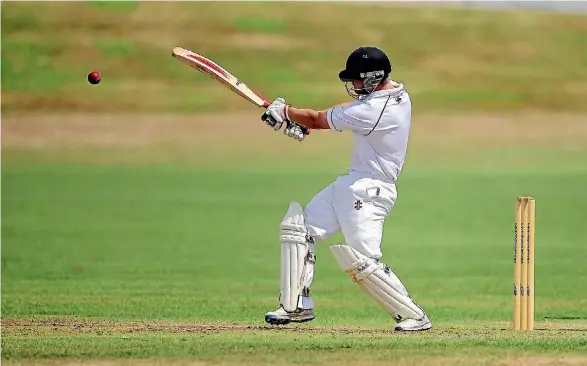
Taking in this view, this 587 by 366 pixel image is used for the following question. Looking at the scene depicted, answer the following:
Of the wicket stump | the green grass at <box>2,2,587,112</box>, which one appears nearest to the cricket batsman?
the wicket stump

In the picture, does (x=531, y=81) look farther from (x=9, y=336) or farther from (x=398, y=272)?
(x=9, y=336)

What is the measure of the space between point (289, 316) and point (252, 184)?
504 inches

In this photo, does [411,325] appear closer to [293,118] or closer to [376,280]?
[376,280]

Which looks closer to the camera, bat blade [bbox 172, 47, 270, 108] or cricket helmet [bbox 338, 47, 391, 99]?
cricket helmet [bbox 338, 47, 391, 99]

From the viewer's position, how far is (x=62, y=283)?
434 inches

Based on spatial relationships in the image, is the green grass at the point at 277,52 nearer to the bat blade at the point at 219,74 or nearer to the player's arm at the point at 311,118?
the bat blade at the point at 219,74

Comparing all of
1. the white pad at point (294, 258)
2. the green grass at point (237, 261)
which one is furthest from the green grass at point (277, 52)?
the white pad at point (294, 258)

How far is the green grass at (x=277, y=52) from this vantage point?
100 ft

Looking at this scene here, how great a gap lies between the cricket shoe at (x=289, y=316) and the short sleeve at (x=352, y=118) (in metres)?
0.94

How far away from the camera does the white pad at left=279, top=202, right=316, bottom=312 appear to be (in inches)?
282

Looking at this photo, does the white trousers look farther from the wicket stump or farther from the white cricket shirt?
the wicket stump

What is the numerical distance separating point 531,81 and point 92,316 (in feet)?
81.1

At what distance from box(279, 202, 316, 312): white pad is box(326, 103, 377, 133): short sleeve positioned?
48 cm

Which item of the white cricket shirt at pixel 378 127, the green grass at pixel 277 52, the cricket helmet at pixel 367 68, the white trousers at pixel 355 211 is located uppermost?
the green grass at pixel 277 52
